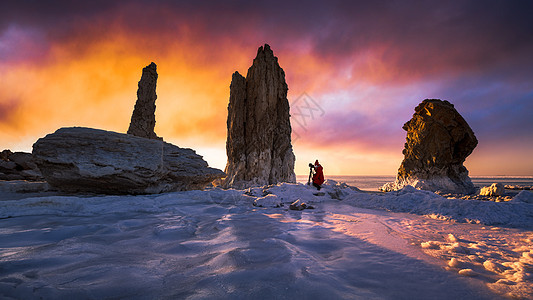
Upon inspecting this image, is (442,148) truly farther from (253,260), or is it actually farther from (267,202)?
(253,260)

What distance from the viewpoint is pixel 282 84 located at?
78.3 ft

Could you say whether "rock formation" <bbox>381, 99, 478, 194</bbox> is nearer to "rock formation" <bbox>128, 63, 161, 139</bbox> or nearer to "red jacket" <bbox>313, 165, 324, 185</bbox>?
"red jacket" <bbox>313, 165, 324, 185</bbox>

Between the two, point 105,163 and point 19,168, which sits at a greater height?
point 19,168

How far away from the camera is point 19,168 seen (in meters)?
13.5

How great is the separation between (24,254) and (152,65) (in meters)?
22.6

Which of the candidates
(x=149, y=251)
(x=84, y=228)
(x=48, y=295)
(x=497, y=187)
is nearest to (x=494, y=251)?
(x=149, y=251)

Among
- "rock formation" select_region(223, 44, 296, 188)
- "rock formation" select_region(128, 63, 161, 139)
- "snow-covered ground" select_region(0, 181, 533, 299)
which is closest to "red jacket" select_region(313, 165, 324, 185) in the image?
"snow-covered ground" select_region(0, 181, 533, 299)

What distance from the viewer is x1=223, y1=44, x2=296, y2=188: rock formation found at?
21.7 m

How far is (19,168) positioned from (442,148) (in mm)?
33986

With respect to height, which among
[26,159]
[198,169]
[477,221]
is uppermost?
[26,159]

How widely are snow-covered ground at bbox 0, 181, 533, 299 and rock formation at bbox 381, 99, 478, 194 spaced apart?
2059 cm

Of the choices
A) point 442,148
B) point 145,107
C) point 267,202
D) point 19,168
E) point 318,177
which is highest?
point 145,107

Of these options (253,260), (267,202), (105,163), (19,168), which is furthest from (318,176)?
(19,168)

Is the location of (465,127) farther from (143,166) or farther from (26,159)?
(26,159)
